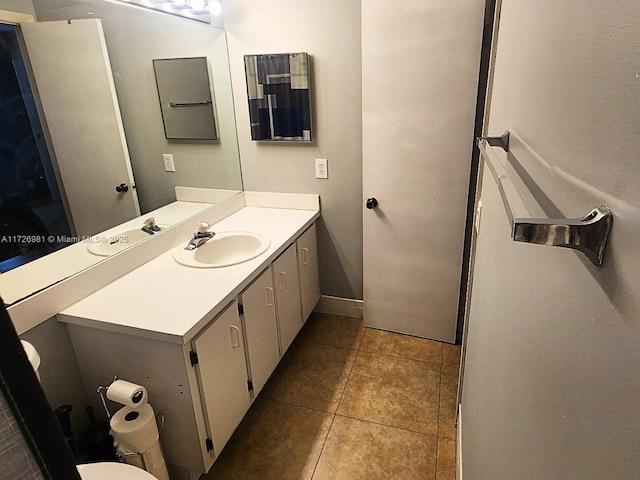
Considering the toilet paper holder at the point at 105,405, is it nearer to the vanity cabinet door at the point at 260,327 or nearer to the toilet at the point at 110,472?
the toilet at the point at 110,472

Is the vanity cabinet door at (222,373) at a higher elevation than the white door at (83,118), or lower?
lower

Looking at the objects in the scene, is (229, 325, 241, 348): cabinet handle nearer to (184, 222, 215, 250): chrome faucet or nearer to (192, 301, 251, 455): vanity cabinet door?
(192, 301, 251, 455): vanity cabinet door

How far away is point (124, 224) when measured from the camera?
5.80 ft

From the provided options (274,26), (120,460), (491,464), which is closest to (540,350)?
(491,464)

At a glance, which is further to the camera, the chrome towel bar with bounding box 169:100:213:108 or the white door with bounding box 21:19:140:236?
the chrome towel bar with bounding box 169:100:213:108

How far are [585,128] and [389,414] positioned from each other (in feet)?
6.01

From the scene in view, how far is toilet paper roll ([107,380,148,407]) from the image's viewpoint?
1.33 m

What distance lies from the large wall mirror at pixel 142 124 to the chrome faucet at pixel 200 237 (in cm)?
22

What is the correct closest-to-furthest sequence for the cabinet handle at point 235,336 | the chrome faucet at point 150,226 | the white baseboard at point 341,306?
the cabinet handle at point 235,336 < the chrome faucet at point 150,226 < the white baseboard at point 341,306

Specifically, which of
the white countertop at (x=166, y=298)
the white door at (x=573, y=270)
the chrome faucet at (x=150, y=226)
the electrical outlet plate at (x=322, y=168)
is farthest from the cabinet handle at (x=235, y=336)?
the electrical outlet plate at (x=322, y=168)

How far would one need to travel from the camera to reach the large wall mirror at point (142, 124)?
137 centimetres

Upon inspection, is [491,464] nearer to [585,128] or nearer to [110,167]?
[585,128]

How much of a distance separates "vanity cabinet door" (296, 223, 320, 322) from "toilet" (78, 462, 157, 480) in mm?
1319

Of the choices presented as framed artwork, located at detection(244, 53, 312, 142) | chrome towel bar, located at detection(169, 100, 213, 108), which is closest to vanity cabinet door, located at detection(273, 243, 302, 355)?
framed artwork, located at detection(244, 53, 312, 142)
